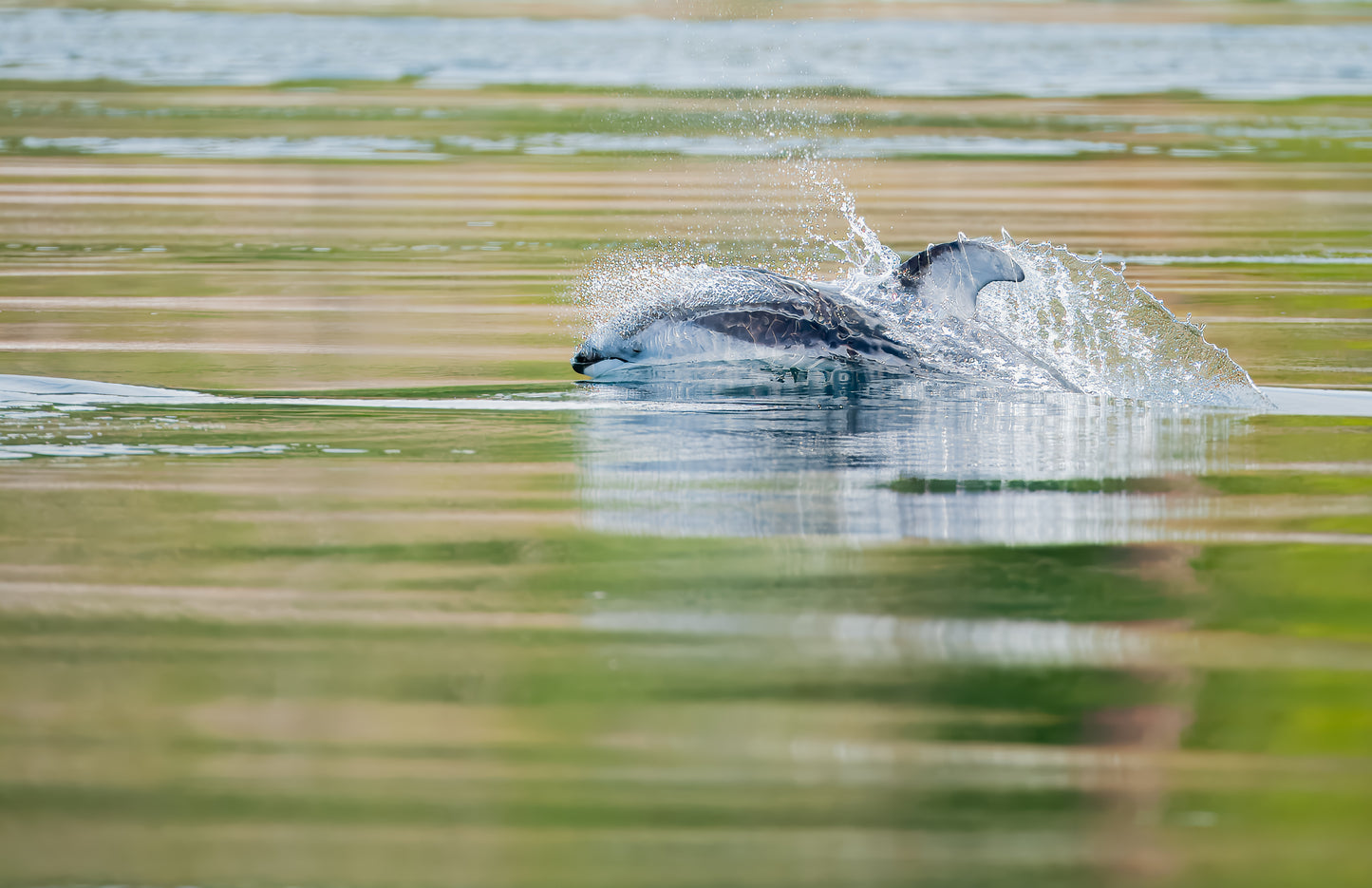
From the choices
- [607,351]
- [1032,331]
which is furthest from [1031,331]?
[607,351]

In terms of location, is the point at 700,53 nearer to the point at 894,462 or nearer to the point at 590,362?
the point at 590,362

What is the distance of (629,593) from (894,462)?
6.31 ft

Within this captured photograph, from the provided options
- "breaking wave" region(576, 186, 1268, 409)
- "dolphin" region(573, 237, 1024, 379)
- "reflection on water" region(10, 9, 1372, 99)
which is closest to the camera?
"breaking wave" region(576, 186, 1268, 409)

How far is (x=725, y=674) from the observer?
444 cm

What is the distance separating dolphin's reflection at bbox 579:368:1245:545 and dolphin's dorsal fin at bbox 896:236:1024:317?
20.4 inches

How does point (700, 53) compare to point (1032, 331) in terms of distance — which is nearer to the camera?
point (1032, 331)

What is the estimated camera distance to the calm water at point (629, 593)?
3.56 m

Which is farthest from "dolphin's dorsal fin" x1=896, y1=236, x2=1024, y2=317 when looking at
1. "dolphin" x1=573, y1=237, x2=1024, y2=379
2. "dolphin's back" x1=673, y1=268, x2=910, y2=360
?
"dolphin's back" x1=673, y1=268, x2=910, y2=360

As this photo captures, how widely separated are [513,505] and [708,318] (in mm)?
2873

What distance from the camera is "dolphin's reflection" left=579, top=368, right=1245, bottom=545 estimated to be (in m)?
5.85

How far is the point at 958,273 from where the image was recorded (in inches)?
340

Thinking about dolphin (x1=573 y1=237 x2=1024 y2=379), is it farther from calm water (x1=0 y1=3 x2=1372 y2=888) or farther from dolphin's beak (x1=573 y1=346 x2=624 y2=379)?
calm water (x1=0 y1=3 x2=1372 y2=888)

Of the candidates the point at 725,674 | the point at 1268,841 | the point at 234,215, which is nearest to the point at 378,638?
the point at 725,674

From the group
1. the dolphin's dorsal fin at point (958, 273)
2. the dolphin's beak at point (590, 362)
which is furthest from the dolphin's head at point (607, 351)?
the dolphin's dorsal fin at point (958, 273)
